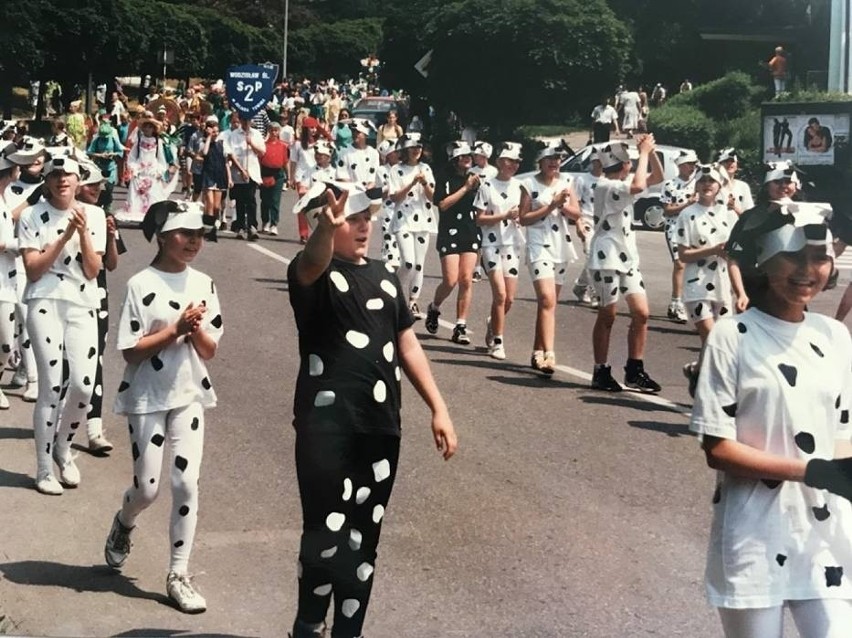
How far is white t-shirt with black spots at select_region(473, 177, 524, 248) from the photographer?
13.0m

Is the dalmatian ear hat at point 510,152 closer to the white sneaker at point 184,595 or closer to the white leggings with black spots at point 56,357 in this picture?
the white leggings with black spots at point 56,357

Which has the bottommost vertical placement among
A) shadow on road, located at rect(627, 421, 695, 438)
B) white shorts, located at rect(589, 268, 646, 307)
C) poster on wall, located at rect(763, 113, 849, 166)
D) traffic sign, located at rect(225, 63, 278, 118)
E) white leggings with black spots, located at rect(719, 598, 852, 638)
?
shadow on road, located at rect(627, 421, 695, 438)

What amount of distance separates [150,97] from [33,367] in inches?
82.4

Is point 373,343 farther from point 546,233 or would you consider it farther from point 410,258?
point 410,258

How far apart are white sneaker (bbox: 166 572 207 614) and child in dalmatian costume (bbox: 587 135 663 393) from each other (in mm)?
5313

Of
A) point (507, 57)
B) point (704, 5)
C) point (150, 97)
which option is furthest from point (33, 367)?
point (507, 57)

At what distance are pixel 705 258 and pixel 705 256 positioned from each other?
2.2 inches

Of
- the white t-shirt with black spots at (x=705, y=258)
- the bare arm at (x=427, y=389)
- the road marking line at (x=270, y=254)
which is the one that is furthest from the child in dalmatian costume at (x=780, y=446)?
the road marking line at (x=270, y=254)

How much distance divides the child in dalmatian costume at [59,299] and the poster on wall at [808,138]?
13.9 feet

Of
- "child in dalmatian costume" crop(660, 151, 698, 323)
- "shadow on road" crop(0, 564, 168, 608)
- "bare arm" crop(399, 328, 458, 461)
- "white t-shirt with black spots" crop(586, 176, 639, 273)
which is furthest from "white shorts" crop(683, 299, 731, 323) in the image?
"bare arm" crop(399, 328, 458, 461)

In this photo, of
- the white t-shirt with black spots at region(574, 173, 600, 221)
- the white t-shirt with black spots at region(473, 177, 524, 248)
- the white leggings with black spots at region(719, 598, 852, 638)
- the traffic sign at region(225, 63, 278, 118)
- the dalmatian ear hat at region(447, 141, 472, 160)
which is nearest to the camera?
the white leggings with black spots at region(719, 598, 852, 638)

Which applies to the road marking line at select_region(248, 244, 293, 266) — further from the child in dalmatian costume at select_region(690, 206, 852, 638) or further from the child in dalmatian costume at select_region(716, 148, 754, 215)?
the child in dalmatian costume at select_region(690, 206, 852, 638)

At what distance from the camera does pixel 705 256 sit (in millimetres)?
10859

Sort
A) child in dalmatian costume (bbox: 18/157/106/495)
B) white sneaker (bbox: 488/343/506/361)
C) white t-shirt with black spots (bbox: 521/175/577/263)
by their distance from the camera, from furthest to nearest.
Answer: white sneaker (bbox: 488/343/506/361)
white t-shirt with black spots (bbox: 521/175/577/263)
child in dalmatian costume (bbox: 18/157/106/495)
